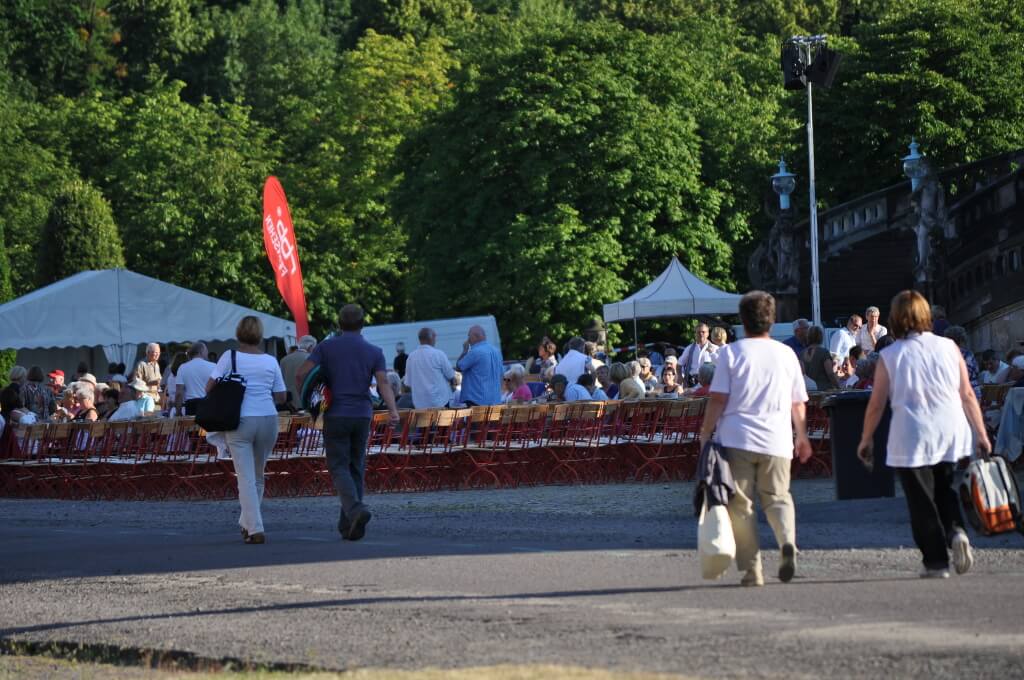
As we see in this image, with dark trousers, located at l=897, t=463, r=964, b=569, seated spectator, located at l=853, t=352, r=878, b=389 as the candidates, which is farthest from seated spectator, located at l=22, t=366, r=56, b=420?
dark trousers, located at l=897, t=463, r=964, b=569

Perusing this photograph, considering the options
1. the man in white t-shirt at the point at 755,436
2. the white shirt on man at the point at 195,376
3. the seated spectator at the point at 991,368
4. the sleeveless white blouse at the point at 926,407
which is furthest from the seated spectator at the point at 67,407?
the sleeveless white blouse at the point at 926,407

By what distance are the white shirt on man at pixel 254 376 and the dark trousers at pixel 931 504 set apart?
5890mm

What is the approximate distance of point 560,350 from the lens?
58.4 meters

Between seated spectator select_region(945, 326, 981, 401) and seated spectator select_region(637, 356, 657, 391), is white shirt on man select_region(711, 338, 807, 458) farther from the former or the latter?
seated spectator select_region(637, 356, 657, 391)

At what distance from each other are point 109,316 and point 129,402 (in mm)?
13218

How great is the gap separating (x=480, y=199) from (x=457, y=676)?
4817 cm

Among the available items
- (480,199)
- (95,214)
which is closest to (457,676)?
(480,199)

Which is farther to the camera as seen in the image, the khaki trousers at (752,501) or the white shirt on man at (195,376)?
the white shirt on man at (195,376)

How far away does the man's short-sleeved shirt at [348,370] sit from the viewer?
15.4 meters

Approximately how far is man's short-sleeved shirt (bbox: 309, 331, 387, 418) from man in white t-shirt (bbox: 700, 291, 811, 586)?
4740 millimetres

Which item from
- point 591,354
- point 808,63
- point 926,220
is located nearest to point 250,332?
point 591,354

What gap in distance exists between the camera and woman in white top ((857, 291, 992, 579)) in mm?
11125

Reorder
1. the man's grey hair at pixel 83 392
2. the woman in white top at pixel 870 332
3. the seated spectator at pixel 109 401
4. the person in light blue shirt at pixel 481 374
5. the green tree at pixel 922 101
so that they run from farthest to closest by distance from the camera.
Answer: the green tree at pixel 922 101 → the man's grey hair at pixel 83 392 → the seated spectator at pixel 109 401 → the woman in white top at pixel 870 332 → the person in light blue shirt at pixel 481 374

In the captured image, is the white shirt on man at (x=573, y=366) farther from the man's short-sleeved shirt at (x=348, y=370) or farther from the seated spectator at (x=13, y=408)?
the man's short-sleeved shirt at (x=348, y=370)
